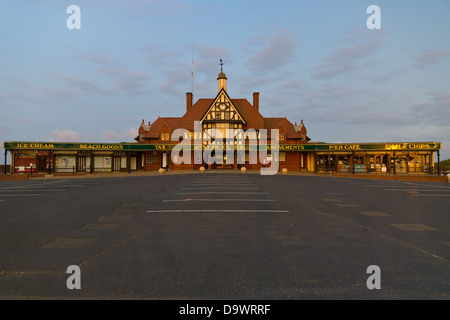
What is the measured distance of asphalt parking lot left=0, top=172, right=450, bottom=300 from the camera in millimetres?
3584

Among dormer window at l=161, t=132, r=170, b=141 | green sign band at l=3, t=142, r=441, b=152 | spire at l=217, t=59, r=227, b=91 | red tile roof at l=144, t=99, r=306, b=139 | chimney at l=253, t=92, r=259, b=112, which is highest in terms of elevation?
spire at l=217, t=59, r=227, b=91

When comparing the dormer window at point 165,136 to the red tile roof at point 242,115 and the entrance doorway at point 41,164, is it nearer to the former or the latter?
the red tile roof at point 242,115

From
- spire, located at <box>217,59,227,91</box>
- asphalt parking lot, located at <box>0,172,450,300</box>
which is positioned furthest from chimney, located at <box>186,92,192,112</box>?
asphalt parking lot, located at <box>0,172,450,300</box>

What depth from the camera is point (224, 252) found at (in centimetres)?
502

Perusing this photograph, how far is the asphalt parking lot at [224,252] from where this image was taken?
3584mm

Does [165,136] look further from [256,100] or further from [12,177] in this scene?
[12,177]

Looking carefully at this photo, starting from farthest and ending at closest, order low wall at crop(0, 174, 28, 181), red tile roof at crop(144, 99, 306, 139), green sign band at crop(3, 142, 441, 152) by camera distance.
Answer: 1. red tile roof at crop(144, 99, 306, 139)
2. green sign band at crop(3, 142, 441, 152)
3. low wall at crop(0, 174, 28, 181)

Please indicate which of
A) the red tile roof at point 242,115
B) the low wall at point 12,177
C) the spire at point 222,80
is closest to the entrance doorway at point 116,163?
the red tile roof at point 242,115

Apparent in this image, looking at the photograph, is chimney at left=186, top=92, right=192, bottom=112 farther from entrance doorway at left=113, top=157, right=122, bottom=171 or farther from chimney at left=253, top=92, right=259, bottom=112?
entrance doorway at left=113, top=157, right=122, bottom=171

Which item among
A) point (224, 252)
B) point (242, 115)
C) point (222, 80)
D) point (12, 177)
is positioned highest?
point (222, 80)

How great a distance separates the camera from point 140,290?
3.54m

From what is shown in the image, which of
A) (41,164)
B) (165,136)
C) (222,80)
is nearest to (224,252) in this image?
(165,136)

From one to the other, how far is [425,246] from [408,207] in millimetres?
5524

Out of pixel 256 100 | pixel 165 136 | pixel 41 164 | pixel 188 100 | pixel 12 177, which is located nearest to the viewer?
pixel 12 177
